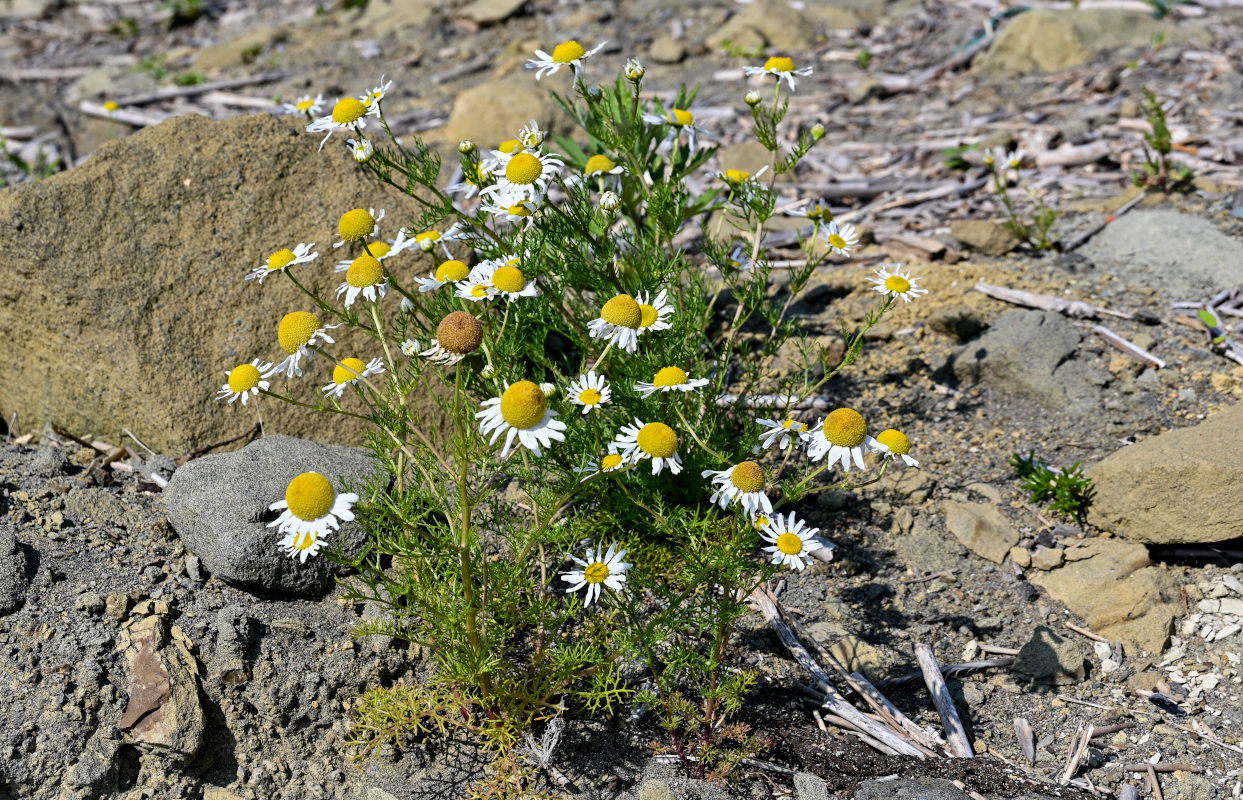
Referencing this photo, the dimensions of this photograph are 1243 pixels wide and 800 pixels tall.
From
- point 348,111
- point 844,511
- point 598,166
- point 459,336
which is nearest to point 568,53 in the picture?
point 598,166

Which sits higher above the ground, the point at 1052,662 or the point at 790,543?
the point at 790,543

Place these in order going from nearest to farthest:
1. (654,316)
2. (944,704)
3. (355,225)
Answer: (654,316), (355,225), (944,704)

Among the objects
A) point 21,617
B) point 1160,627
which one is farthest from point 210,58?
point 1160,627

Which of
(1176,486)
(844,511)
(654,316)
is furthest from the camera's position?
(844,511)

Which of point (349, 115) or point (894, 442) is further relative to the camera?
point (349, 115)

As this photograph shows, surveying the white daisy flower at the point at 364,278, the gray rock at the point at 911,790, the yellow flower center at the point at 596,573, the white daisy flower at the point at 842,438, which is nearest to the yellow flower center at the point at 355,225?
the white daisy flower at the point at 364,278

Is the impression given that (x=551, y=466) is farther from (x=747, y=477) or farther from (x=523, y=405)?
(x=523, y=405)

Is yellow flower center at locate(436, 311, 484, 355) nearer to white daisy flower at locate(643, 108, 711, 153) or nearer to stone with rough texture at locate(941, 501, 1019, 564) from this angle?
white daisy flower at locate(643, 108, 711, 153)

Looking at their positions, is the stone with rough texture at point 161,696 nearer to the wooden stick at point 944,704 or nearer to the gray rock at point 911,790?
the gray rock at point 911,790
